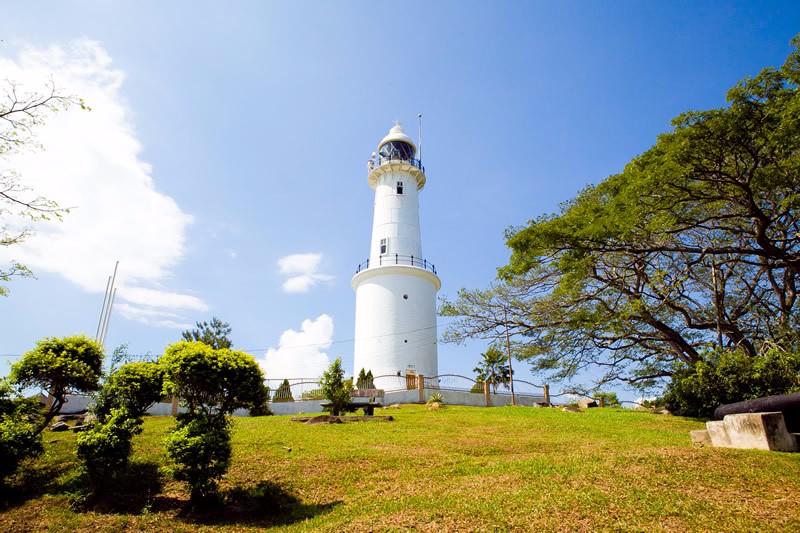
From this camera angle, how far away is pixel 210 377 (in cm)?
731

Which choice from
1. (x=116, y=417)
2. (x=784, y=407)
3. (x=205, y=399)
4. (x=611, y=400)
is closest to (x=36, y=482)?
(x=116, y=417)

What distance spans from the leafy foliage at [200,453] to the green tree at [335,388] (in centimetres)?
885

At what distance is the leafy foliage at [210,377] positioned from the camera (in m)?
7.28

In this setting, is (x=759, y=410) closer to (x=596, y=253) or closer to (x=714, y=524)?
(x=714, y=524)

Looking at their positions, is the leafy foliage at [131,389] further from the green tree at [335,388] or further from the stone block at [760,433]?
the stone block at [760,433]

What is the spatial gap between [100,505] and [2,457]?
6.36ft

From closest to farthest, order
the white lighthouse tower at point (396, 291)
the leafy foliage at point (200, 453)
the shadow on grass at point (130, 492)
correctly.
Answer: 1. the leafy foliage at point (200, 453)
2. the shadow on grass at point (130, 492)
3. the white lighthouse tower at point (396, 291)

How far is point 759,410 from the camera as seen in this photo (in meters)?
9.23

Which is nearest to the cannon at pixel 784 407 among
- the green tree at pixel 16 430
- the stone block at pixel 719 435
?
the stone block at pixel 719 435

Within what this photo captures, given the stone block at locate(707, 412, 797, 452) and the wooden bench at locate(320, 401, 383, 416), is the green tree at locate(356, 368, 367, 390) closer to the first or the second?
the wooden bench at locate(320, 401, 383, 416)

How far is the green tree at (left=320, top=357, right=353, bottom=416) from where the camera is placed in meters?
16.1

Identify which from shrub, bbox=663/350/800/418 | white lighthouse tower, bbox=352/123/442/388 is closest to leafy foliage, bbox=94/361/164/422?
shrub, bbox=663/350/800/418

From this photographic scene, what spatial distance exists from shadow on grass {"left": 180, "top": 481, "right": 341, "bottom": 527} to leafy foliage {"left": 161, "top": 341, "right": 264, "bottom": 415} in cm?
135

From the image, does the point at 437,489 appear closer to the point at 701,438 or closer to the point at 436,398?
the point at 701,438
